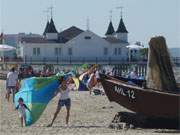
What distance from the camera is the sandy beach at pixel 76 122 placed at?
14.6 meters

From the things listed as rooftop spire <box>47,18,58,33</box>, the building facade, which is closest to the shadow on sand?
the building facade

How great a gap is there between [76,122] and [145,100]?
220 centimetres

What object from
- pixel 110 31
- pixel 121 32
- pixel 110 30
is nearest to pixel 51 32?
pixel 121 32

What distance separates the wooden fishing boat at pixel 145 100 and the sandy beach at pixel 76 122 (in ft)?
1.97

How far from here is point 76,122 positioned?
673 inches

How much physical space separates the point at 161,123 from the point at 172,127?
36 cm

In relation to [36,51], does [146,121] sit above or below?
below

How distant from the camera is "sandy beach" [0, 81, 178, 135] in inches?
575

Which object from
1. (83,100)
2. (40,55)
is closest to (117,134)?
(83,100)

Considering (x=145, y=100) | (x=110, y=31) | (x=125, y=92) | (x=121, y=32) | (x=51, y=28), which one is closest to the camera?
(x=145, y=100)

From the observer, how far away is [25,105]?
626 inches

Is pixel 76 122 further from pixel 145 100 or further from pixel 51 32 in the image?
pixel 51 32

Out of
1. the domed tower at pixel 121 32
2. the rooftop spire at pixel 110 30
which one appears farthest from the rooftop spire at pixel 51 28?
the rooftop spire at pixel 110 30

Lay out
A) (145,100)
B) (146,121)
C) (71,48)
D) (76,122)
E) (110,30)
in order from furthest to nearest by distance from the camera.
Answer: (110,30), (71,48), (76,122), (146,121), (145,100)
